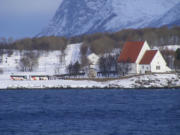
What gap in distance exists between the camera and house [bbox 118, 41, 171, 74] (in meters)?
55.0

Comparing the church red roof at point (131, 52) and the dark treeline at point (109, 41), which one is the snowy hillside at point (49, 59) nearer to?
the dark treeline at point (109, 41)

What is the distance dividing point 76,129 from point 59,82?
25.9 metres

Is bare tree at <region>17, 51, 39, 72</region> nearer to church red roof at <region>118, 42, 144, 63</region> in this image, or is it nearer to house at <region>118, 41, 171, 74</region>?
church red roof at <region>118, 42, 144, 63</region>

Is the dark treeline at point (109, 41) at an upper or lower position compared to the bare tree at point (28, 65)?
upper

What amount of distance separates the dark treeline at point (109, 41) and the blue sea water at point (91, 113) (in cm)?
4666

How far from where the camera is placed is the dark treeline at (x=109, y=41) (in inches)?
3583

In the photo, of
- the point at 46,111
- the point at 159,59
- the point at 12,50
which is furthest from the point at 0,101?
the point at 12,50

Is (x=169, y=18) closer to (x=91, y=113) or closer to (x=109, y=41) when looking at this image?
(x=109, y=41)

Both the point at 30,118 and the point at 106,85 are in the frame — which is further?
the point at 106,85

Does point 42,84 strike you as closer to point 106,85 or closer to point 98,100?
point 106,85

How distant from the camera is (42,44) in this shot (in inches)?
4168

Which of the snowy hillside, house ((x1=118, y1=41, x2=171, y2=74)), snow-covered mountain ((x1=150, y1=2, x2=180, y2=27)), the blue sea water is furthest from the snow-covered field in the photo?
Answer: snow-covered mountain ((x1=150, y1=2, x2=180, y2=27))

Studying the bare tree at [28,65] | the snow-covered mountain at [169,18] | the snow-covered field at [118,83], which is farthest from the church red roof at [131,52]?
the snow-covered mountain at [169,18]

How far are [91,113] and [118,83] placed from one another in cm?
1863
